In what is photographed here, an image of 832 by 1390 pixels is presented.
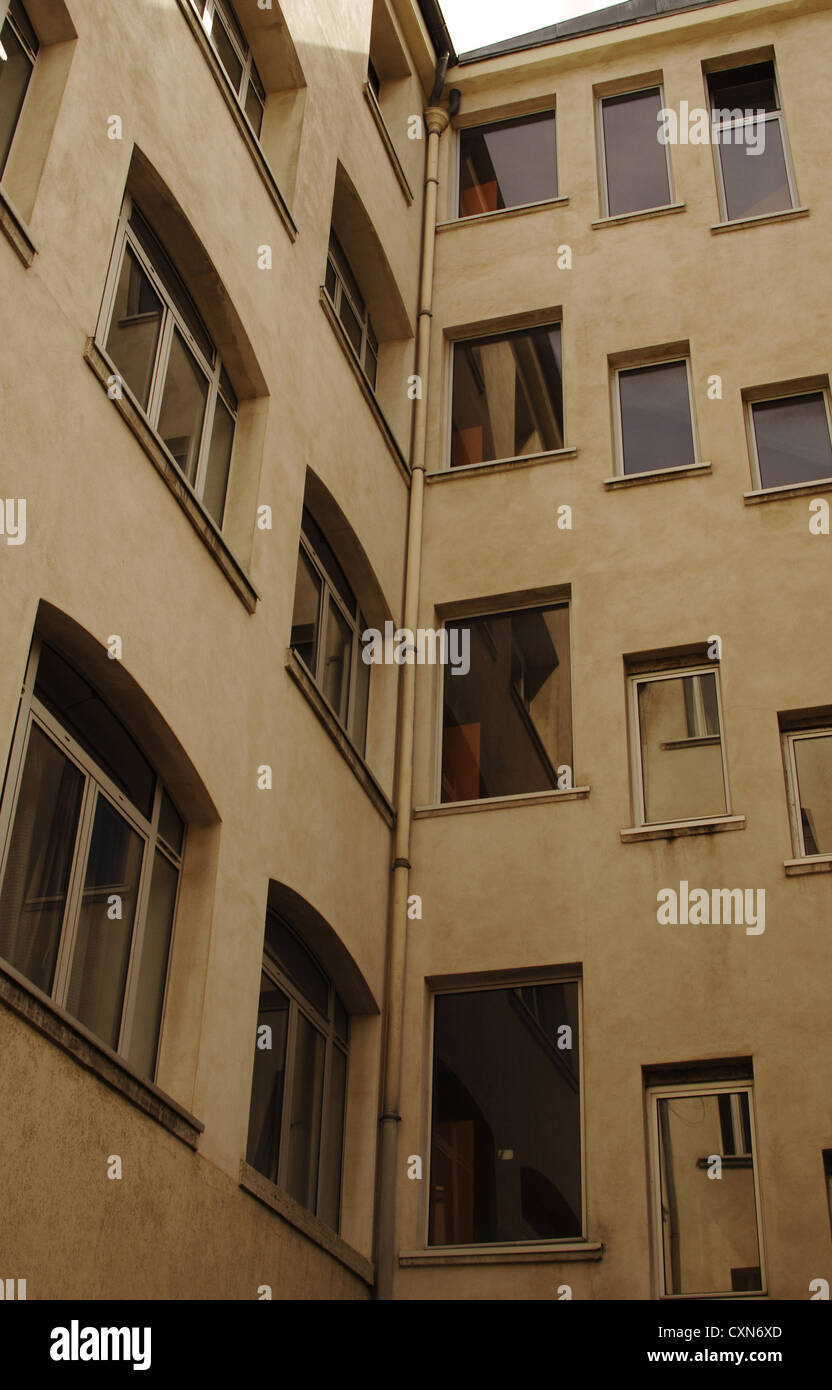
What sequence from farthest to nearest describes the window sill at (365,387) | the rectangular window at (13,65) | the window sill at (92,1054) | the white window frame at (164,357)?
the window sill at (365,387), the white window frame at (164,357), the rectangular window at (13,65), the window sill at (92,1054)

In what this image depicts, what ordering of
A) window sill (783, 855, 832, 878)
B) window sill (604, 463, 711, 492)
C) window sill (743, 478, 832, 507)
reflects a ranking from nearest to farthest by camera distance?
window sill (783, 855, 832, 878) → window sill (743, 478, 832, 507) → window sill (604, 463, 711, 492)

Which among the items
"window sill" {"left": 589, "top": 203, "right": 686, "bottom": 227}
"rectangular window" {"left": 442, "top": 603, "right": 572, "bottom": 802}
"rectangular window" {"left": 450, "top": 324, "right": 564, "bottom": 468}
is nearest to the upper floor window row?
"window sill" {"left": 589, "top": 203, "right": 686, "bottom": 227}

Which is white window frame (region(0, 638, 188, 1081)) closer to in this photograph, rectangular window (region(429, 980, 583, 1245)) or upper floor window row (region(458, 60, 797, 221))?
rectangular window (region(429, 980, 583, 1245))

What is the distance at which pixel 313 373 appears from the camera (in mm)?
14289

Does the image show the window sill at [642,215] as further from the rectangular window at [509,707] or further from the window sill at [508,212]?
the rectangular window at [509,707]

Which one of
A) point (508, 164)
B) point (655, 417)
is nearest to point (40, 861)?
point (655, 417)

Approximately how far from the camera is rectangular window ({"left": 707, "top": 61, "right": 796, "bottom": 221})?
18516 mm

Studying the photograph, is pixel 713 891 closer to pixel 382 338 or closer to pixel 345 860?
pixel 345 860

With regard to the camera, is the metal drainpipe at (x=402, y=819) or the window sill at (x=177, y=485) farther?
the metal drainpipe at (x=402, y=819)

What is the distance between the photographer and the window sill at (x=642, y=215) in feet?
60.6

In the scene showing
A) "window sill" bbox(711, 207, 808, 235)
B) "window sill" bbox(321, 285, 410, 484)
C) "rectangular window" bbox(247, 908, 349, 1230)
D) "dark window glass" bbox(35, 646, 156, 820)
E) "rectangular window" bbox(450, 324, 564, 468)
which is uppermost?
"window sill" bbox(711, 207, 808, 235)

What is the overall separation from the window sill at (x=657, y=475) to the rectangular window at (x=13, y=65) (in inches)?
316

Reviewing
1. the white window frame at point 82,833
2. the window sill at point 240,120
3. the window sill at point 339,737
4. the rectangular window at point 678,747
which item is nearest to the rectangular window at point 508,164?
the window sill at point 240,120

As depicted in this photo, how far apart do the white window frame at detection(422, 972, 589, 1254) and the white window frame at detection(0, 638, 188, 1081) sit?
13.0ft
